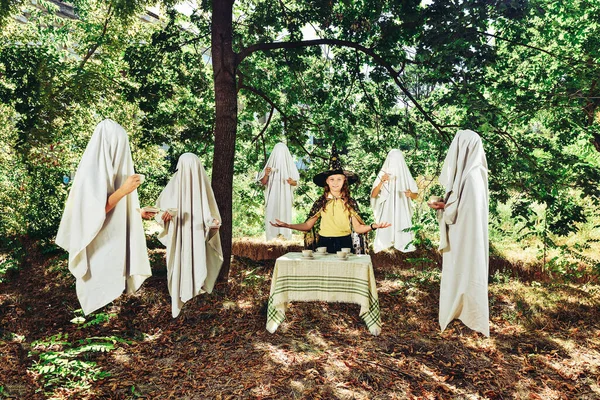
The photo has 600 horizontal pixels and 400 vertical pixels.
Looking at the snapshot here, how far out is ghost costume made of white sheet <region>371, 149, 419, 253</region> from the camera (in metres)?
6.91

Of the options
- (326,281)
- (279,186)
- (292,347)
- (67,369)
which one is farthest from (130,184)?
(279,186)

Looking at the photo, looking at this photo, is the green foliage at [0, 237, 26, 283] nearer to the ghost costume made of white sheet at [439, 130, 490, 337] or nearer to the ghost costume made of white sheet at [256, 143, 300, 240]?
the ghost costume made of white sheet at [256, 143, 300, 240]

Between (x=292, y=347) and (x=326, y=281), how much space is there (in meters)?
0.92

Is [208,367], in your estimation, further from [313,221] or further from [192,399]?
[313,221]

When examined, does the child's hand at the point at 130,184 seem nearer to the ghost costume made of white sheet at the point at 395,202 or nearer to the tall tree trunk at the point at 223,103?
the tall tree trunk at the point at 223,103

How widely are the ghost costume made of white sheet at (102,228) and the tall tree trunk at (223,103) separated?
8.08 feet

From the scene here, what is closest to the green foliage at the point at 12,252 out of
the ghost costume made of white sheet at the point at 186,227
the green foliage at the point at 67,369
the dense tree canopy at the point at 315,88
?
the dense tree canopy at the point at 315,88

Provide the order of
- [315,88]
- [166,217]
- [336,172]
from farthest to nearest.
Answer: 1. [315,88]
2. [336,172]
3. [166,217]

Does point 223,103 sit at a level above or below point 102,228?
above

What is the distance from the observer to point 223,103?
252 inches

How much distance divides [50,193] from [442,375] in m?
8.91

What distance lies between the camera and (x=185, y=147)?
→ 870 cm

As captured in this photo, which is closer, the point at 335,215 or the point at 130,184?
the point at 130,184

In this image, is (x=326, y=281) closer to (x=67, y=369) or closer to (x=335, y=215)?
(x=335, y=215)
